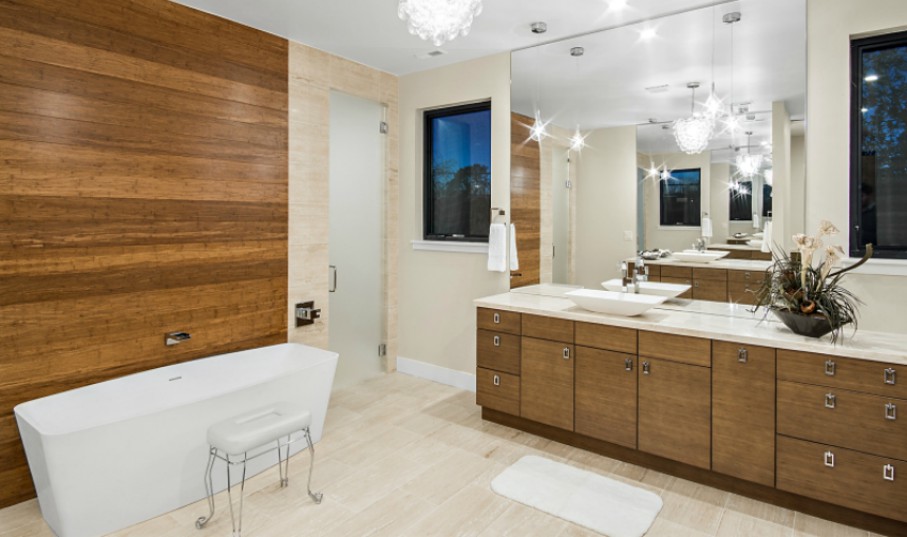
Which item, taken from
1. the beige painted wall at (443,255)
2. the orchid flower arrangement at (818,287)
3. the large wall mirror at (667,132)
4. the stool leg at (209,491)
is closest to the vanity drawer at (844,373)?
the orchid flower arrangement at (818,287)

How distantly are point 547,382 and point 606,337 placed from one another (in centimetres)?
51

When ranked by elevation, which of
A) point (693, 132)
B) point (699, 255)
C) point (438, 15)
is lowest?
point (699, 255)

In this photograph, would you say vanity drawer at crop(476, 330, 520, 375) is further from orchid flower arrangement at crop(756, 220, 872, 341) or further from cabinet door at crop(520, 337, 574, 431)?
orchid flower arrangement at crop(756, 220, 872, 341)

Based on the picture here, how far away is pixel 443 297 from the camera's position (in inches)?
175

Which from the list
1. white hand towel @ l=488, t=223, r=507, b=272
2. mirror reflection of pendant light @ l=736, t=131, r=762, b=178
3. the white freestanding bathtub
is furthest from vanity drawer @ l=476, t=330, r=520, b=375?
mirror reflection of pendant light @ l=736, t=131, r=762, b=178

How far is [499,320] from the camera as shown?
3.45 m

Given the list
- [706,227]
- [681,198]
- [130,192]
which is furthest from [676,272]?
[130,192]

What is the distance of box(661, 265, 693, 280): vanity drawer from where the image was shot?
3234 millimetres

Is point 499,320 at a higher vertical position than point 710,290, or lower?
lower

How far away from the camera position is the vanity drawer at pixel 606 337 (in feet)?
9.44

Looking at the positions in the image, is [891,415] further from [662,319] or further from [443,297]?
[443,297]

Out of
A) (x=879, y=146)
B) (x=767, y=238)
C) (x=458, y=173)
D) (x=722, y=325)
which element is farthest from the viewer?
(x=458, y=173)

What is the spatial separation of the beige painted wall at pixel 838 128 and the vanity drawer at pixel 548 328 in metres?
1.43

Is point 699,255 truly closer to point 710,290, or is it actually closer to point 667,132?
point 710,290
